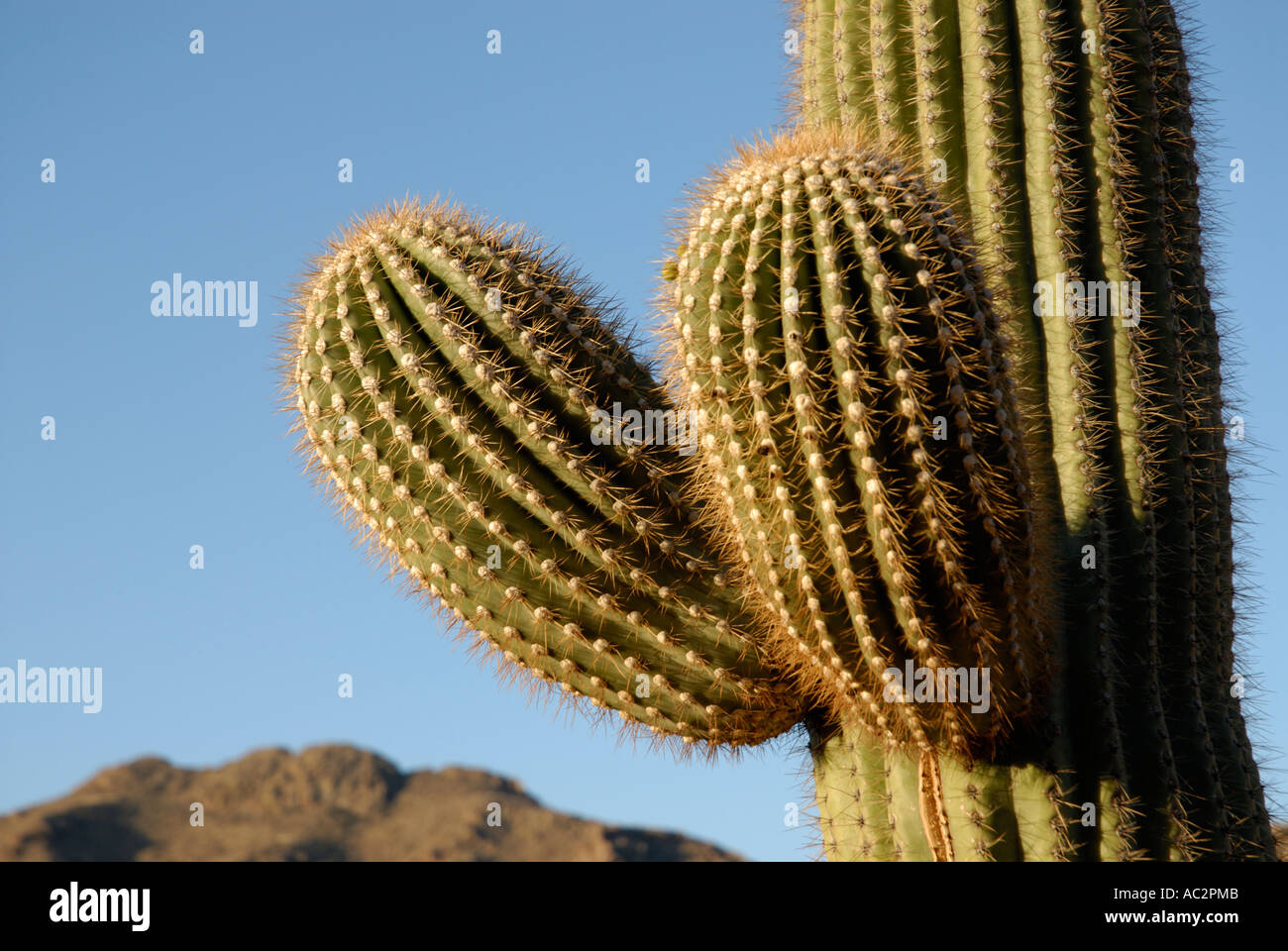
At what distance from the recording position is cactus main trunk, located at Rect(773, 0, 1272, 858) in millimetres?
4457

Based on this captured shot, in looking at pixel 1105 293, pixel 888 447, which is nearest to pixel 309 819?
pixel 1105 293

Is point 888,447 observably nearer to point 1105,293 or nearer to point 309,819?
point 1105,293

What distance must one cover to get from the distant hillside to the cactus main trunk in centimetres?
4531

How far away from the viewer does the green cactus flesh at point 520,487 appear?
3.88 metres

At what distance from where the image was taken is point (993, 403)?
11.5 ft

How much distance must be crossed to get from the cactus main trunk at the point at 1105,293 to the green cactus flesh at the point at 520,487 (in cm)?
74

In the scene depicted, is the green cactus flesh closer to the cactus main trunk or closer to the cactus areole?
the cactus areole

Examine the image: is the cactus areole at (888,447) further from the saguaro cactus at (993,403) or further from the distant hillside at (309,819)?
the distant hillside at (309,819)

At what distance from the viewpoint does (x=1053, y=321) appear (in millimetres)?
4707

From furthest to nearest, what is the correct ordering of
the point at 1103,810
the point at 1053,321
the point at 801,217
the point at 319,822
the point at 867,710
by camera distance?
the point at 319,822
the point at 1053,321
the point at 1103,810
the point at 867,710
the point at 801,217

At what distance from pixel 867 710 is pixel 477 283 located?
1.77 metres

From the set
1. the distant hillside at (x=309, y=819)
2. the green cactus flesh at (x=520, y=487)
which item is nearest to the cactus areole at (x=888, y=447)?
the green cactus flesh at (x=520, y=487)
